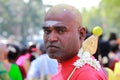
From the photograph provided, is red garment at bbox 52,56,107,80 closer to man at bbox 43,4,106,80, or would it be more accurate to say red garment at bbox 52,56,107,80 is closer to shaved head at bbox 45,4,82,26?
man at bbox 43,4,106,80

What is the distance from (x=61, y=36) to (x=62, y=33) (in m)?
0.03

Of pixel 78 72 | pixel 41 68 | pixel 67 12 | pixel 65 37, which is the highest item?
pixel 67 12

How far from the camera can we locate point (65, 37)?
3371 mm

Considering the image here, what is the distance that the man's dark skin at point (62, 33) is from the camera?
3.37 metres

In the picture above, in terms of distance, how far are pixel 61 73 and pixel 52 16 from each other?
0.45 m

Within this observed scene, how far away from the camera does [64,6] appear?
3.48 m

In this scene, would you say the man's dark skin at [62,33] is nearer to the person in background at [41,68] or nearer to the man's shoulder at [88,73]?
the man's shoulder at [88,73]

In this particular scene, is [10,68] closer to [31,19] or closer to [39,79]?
[39,79]

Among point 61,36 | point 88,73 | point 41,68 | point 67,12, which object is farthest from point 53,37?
point 41,68

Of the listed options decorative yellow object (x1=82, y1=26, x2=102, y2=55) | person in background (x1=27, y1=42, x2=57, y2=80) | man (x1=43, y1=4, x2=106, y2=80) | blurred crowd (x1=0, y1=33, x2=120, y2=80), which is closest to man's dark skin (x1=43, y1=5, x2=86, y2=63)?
man (x1=43, y1=4, x2=106, y2=80)

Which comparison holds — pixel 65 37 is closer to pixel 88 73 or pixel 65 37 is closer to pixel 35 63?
pixel 88 73

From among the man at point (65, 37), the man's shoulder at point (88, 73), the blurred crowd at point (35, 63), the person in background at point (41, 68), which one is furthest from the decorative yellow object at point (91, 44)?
the person in background at point (41, 68)

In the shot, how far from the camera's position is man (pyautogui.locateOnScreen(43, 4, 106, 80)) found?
336 centimetres

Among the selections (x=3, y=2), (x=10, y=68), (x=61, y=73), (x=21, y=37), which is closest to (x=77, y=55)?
(x=61, y=73)
